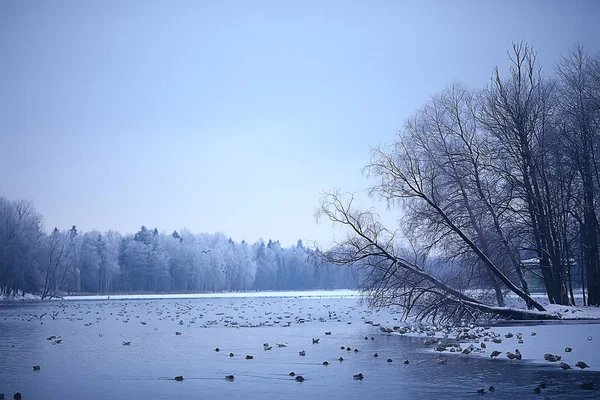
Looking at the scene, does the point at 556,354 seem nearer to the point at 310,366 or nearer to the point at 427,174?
the point at 310,366

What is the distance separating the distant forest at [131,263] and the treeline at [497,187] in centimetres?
2359

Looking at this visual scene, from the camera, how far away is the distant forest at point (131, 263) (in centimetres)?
8788

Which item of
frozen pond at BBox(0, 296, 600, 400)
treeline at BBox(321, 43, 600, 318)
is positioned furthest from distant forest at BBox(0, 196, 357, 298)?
frozen pond at BBox(0, 296, 600, 400)

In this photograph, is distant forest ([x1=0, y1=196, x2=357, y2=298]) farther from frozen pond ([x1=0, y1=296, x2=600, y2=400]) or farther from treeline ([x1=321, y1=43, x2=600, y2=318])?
frozen pond ([x1=0, y1=296, x2=600, y2=400])

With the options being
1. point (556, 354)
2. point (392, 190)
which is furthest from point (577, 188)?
point (556, 354)

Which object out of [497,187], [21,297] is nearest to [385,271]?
[497,187]

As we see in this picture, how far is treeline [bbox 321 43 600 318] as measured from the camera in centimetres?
2662

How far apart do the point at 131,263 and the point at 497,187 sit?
110349mm

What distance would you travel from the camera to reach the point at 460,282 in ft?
91.4

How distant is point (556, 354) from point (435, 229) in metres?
13.5

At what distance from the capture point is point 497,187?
2969 cm

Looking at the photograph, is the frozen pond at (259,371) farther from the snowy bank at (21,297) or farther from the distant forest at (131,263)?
the snowy bank at (21,297)

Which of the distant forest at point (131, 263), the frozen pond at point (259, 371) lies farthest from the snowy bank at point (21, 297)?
the frozen pond at point (259, 371)

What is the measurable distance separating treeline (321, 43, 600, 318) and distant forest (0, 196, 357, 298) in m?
23.6
